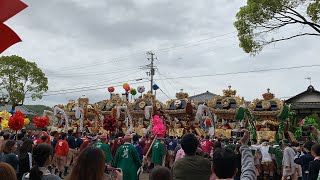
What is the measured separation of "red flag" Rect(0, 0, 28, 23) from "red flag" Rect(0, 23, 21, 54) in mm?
68

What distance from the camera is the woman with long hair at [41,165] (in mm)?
3719

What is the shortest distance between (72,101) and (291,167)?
2838 centimetres

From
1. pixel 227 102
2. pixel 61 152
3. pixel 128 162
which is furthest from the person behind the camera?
pixel 227 102

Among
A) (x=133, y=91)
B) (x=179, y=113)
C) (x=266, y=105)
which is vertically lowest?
(x=179, y=113)

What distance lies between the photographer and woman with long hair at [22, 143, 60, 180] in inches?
146

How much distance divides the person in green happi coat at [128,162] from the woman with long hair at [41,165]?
13.6 feet

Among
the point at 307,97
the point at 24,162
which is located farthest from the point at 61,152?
the point at 307,97

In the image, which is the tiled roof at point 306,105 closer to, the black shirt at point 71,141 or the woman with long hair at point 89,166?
the black shirt at point 71,141

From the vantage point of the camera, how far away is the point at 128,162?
8.07 meters

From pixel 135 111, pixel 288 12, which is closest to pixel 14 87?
pixel 135 111

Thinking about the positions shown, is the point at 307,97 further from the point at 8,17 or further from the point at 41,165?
the point at 8,17

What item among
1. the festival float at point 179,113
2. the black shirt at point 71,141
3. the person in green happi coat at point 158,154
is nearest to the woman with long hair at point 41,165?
the person in green happi coat at point 158,154

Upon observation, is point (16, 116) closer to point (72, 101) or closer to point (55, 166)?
point (55, 166)

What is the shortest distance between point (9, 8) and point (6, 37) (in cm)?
24
